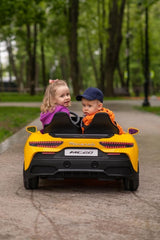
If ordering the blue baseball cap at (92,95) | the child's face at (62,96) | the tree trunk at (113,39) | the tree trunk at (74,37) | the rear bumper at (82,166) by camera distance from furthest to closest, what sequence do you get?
the tree trunk at (113,39), the tree trunk at (74,37), the child's face at (62,96), the blue baseball cap at (92,95), the rear bumper at (82,166)

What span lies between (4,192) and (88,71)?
86081mm

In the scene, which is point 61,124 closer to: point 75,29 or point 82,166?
point 82,166

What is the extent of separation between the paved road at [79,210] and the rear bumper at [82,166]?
252 millimetres

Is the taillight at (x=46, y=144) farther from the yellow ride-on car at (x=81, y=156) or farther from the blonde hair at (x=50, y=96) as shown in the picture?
the blonde hair at (x=50, y=96)

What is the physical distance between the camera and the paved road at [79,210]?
5.06 metres

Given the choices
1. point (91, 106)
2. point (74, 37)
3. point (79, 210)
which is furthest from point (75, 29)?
point (79, 210)

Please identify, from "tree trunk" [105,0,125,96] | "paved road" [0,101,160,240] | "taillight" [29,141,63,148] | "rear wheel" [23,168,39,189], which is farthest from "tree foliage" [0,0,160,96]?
"taillight" [29,141,63,148]

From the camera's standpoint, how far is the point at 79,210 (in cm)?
597

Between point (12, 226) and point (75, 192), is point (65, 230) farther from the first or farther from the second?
point (75, 192)

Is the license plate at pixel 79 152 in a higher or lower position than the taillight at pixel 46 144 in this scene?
lower

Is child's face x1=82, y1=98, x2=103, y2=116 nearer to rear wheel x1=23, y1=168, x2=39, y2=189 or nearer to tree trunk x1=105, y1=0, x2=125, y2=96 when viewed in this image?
rear wheel x1=23, y1=168, x2=39, y2=189

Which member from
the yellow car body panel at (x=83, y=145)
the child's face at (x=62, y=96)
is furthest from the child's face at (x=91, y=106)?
the yellow car body panel at (x=83, y=145)

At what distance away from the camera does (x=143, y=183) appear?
7727mm

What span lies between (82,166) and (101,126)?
1.86 ft
